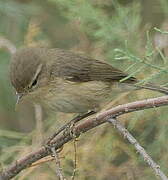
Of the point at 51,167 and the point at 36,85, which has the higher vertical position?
the point at 36,85

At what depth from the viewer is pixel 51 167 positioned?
5.31m

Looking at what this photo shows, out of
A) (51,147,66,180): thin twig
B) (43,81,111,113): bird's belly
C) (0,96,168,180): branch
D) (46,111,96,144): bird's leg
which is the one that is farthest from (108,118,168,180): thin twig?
(43,81,111,113): bird's belly

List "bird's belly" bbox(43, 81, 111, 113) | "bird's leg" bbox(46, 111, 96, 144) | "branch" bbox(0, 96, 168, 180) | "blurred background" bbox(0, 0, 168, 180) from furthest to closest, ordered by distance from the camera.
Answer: "blurred background" bbox(0, 0, 168, 180) < "bird's belly" bbox(43, 81, 111, 113) < "bird's leg" bbox(46, 111, 96, 144) < "branch" bbox(0, 96, 168, 180)

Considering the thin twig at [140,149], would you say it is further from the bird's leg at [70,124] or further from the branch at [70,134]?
the bird's leg at [70,124]

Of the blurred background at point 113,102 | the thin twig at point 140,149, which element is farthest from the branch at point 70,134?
the blurred background at point 113,102

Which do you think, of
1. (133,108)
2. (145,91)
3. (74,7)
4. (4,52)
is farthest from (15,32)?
(133,108)

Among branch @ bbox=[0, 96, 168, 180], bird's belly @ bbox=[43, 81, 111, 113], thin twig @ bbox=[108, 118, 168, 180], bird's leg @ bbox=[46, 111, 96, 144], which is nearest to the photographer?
thin twig @ bbox=[108, 118, 168, 180]

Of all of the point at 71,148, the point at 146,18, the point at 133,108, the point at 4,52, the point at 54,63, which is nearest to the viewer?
the point at 133,108

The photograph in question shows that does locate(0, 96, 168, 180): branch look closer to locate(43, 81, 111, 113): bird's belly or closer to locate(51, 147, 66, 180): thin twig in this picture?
locate(51, 147, 66, 180): thin twig

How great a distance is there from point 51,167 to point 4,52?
1911mm

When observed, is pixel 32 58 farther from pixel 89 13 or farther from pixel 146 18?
pixel 146 18

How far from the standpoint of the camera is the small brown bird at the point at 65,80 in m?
4.96

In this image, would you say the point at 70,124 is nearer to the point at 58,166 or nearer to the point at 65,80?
the point at 65,80

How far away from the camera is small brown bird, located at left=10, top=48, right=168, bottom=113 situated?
4957mm
